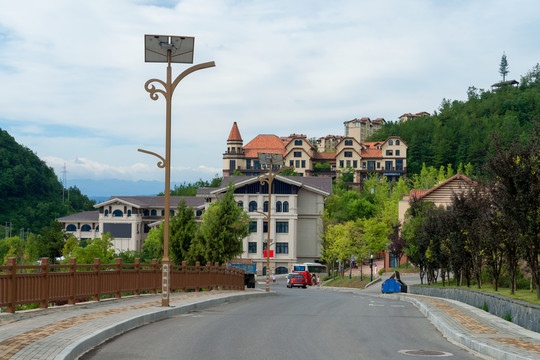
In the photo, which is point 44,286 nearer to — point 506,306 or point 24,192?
point 506,306

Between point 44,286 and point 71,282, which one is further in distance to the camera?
point 71,282

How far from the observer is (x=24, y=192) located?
138 m

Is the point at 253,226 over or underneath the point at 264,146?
underneath

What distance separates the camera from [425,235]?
1583 inches

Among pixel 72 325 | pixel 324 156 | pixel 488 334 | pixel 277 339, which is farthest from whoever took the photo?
pixel 324 156

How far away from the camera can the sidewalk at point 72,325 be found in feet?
33.3

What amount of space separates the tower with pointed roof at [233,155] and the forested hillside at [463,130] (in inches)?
1753

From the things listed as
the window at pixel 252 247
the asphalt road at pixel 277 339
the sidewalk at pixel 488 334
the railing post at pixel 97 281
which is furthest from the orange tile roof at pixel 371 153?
the railing post at pixel 97 281

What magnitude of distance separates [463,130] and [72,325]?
17456 centimetres

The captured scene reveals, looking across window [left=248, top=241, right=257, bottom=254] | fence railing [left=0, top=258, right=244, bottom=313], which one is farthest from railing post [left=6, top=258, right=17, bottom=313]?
window [left=248, top=241, right=257, bottom=254]

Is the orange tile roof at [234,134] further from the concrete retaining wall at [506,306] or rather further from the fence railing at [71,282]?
the concrete retaining wall at [506,306]

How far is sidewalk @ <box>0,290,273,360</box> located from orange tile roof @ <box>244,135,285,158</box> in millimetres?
135788

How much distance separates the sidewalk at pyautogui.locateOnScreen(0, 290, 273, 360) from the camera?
10.1m

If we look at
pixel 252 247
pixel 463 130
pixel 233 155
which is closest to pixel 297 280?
pixel 252 247
